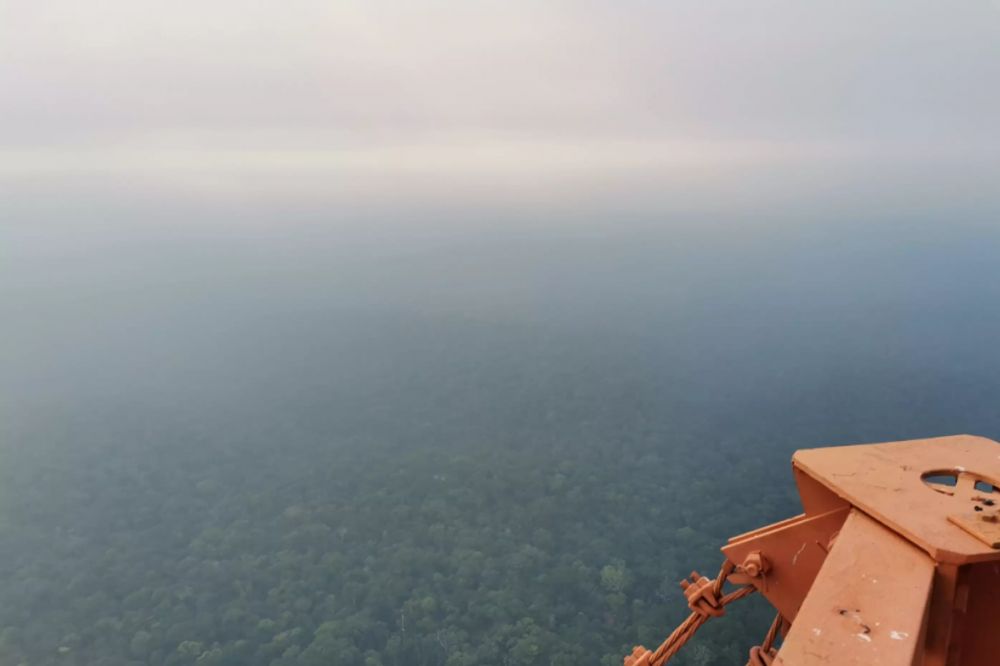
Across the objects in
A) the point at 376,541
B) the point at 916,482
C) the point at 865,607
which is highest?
the point at 916,482

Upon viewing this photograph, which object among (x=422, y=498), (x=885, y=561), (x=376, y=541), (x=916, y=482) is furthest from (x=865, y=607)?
(x=422, y=498)

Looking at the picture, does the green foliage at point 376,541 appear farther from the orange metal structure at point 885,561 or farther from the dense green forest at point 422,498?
the orange metal structure at point 885,561

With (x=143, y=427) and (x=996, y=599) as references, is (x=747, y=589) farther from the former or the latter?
(x=143, y=427)

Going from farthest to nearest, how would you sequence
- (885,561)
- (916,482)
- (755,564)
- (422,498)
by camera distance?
(422,498), (755,564), (916,482), (885,561)

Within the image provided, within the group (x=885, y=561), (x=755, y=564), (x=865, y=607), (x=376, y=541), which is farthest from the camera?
(x=376, y=541)

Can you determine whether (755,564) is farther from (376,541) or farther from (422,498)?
(422,498)

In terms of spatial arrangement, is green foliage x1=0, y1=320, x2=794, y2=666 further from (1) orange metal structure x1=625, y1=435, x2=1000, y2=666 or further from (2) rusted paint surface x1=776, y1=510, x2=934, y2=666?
(2) rusted paint surface x1=776, y1=510, x2=934, y2=666

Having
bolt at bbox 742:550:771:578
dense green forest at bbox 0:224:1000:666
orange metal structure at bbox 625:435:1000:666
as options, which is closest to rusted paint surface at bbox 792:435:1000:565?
orange metal structure at bbox 625:435:1000:666
